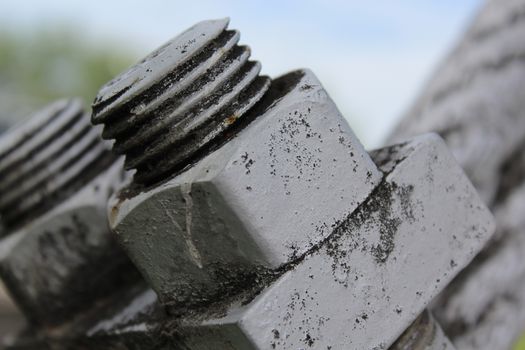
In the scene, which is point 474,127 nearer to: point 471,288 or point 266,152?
point 471,288

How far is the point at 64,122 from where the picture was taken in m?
0.92

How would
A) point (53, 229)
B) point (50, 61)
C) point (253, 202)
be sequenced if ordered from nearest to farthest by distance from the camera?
point (253, 202) < point (53, 229) < point (50, 61)

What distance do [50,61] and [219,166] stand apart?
11.4 meters

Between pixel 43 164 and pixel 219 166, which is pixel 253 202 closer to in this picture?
pixel 219 166

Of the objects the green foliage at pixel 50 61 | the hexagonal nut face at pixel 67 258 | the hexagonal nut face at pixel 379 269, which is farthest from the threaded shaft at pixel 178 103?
the green foliage at pixel 50 61

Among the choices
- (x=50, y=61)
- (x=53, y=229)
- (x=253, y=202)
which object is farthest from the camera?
(x=50, y=61)

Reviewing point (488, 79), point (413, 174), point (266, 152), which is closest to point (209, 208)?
point (266, 152)

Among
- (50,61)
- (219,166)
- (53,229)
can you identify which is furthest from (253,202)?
(50,61)

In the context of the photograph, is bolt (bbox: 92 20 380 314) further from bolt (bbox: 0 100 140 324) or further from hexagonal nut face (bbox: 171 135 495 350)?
bolt (bbox: 0 100 140 324)

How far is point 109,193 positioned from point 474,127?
1.61ft

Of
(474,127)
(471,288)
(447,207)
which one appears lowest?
(471,288)

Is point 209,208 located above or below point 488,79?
above

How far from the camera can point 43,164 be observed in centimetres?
89

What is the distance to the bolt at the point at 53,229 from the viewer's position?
87 centimetres
